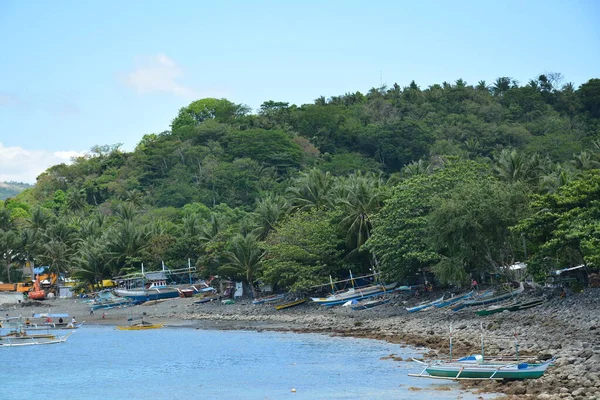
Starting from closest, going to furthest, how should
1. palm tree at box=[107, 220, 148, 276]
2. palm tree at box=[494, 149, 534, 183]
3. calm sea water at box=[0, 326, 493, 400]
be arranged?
calm sea water at box=[0, 326, 493, 400] < palm tree at box=[494, 149, 534, 183] < palm tree at box=[107, 220, 148, 276]

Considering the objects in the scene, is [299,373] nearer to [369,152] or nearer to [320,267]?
[320,267]

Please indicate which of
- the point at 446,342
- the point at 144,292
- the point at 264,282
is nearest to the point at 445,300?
the point at 446,342

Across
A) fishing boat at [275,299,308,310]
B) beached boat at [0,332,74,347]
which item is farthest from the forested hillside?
beached boat at [0,332,74,347]

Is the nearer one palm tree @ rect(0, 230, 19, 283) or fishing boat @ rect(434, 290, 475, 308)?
fishing boat @ rect(434, 290, 475, 308)

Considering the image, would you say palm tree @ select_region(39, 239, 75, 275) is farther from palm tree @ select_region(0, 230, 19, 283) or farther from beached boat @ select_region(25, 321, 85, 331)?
beached boat @ select_region(25, 321, 85, 331)

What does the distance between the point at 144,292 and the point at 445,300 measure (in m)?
31.5

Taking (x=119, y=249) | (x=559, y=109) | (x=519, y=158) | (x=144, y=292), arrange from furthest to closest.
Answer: (x=559, y=109), (x=119, y=249), (x=144, y=292), (x=519, y=158)

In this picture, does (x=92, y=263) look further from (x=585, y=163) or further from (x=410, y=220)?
(x=585, y=163)

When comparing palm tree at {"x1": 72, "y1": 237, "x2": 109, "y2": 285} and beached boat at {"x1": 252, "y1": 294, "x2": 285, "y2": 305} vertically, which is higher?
palm tree at {"x1": 72, "y1": 237, "x2": 109, "y2": 285}

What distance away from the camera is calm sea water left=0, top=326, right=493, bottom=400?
29.3m

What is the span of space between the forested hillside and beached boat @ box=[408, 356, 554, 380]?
993cm

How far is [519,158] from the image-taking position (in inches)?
2350

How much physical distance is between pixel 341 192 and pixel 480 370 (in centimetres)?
3393

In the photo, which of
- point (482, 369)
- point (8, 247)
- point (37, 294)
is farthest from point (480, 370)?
point (8, 247)
